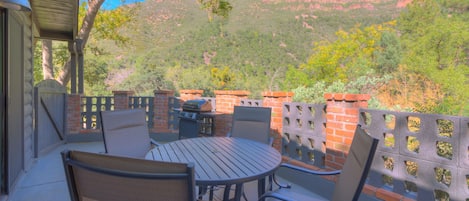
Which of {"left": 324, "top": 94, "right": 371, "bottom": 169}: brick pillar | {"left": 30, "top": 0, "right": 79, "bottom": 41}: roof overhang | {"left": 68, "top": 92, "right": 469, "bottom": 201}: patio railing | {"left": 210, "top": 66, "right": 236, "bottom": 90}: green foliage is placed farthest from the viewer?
{"left": 210, "top": 66, "right": 236, "bottom": 90}: green foliage

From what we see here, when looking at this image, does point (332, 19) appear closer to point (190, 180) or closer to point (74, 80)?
point (74, 80)

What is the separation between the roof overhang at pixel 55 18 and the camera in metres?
4.59

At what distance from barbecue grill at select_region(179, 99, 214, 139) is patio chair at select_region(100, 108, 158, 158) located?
2067mm

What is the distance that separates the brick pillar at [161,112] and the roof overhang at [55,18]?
7.24ft

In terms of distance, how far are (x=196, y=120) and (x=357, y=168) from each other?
146 inches

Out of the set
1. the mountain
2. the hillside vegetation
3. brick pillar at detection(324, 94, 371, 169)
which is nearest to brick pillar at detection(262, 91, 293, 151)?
brick pillar at detection(324, 94, 371, 169)

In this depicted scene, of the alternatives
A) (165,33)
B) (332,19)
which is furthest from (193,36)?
(332,19)

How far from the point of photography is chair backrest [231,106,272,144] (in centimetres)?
302

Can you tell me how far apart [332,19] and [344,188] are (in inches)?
1002

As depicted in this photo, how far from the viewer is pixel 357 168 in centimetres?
137

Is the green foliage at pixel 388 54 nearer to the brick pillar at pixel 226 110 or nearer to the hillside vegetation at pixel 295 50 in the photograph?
the hillside vegetation at pixel 295 50

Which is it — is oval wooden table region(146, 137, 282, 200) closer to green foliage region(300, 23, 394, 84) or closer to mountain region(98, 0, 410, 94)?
mountain region(98, 0, 410, 94)

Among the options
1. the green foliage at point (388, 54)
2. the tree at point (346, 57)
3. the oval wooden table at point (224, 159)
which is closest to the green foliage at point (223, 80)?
the tree at point (346, 57)

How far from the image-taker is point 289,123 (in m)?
3.83
